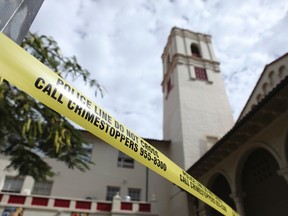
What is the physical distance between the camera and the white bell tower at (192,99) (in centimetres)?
1797

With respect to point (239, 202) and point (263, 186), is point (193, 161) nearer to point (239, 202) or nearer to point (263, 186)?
point (239, 202)

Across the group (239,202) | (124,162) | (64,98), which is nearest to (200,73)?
(124,162)

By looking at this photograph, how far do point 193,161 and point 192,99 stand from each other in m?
6.04

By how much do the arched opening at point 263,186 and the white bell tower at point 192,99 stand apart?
5981 mm

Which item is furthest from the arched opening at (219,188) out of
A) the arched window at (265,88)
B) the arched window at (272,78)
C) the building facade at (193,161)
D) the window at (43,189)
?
the window at (43,189)

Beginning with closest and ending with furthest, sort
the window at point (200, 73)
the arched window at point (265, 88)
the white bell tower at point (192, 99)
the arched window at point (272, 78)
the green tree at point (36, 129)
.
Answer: the green tree at point (36, 129), the arched window at point (272, 78), the arched window at point (265, 88), the white bell tower at point (192, 99), the window at point (200, 73)

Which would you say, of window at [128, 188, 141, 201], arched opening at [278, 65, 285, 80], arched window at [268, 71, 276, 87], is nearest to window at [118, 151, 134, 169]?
window at [128, 188, 141, 201]

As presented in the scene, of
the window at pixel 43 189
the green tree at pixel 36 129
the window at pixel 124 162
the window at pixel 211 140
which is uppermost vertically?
the window at pixel 211 140

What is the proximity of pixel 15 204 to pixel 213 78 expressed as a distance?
18.6 meters

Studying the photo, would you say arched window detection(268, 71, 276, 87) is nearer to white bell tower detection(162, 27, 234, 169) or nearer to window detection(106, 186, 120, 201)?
white bell tower detection(162, 27, 234, 169)

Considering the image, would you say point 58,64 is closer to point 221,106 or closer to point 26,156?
point 26,156

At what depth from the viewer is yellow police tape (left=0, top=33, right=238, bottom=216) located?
55.1 inches

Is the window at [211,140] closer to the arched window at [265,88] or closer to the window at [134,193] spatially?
the arched window at [265,88]

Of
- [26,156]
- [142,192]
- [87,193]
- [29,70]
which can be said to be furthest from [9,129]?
[142,192]
